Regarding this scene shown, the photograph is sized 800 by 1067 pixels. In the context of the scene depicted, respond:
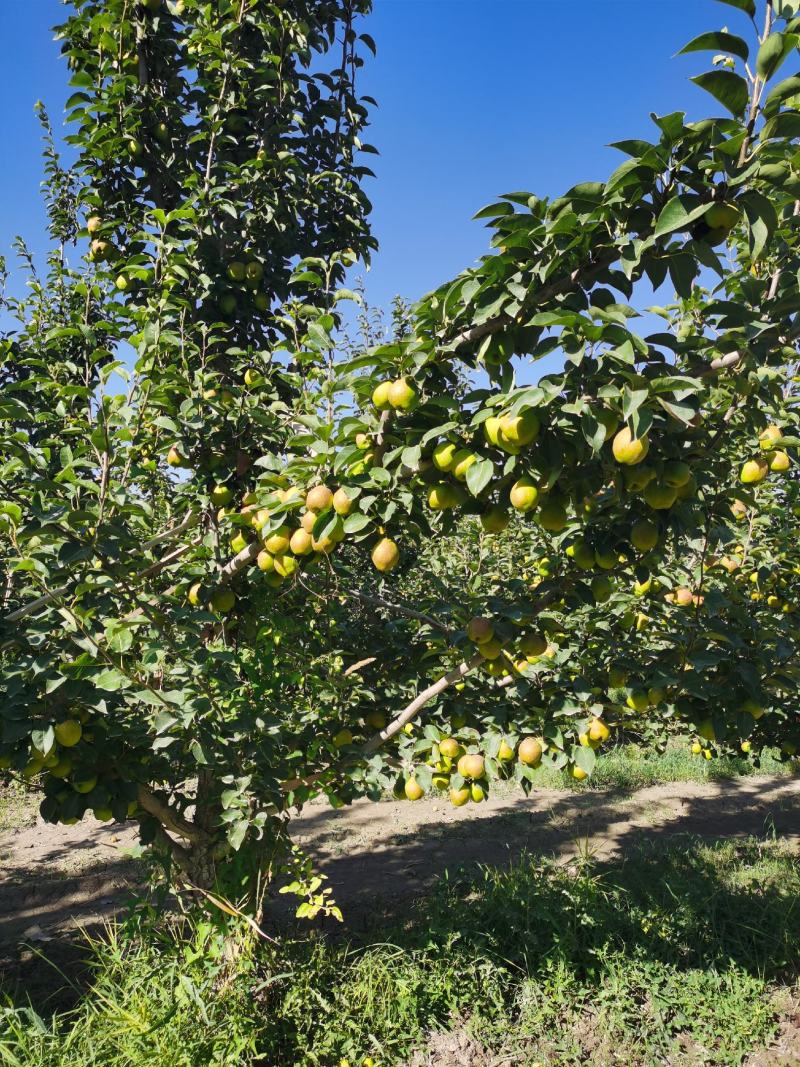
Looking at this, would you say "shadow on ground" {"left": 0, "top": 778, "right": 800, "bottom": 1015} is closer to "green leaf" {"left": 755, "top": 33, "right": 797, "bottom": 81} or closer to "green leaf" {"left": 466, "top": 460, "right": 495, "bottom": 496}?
"green leaf" {"left": 466, "top": 460, "right": 495, "bottom": 496}

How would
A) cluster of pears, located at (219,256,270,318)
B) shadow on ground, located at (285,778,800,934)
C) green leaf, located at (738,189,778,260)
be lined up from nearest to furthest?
1. green leaf, located at (738,189,778,260)
2. cluster of pears, located at (219,256,270,318)
3. shadow on ground, located at (285,778,800,934)

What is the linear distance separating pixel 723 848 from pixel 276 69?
234 inches

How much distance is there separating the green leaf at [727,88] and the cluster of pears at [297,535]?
1208 mm

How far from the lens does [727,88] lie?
130cm

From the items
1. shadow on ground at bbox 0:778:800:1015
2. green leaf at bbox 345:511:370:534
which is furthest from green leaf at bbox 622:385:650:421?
shadow on ground at bbox 0:778:800:1015

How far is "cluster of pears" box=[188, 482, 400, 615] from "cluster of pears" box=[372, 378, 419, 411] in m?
0.27

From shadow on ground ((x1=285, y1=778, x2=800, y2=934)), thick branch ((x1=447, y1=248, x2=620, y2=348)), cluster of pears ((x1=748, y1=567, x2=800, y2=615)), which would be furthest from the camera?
shadow on ground ((x1=285, y1=778, x2=800, y2=934))

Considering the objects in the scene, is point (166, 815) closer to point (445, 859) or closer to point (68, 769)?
point (68, 769)

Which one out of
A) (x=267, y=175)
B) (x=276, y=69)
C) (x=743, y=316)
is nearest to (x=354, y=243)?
(x=267, y=175)

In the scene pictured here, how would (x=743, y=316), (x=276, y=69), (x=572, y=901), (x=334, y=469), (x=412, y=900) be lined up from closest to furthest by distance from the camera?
(x=743, y=316), (x=334, y=469), (x=276, y=69), (x=572, y=901), (x=412, y=900)

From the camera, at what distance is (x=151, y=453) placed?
296cm

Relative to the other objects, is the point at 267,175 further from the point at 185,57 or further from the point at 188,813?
the point at 188,813

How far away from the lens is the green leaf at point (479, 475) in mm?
1665

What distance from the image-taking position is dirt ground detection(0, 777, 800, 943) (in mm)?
4582
